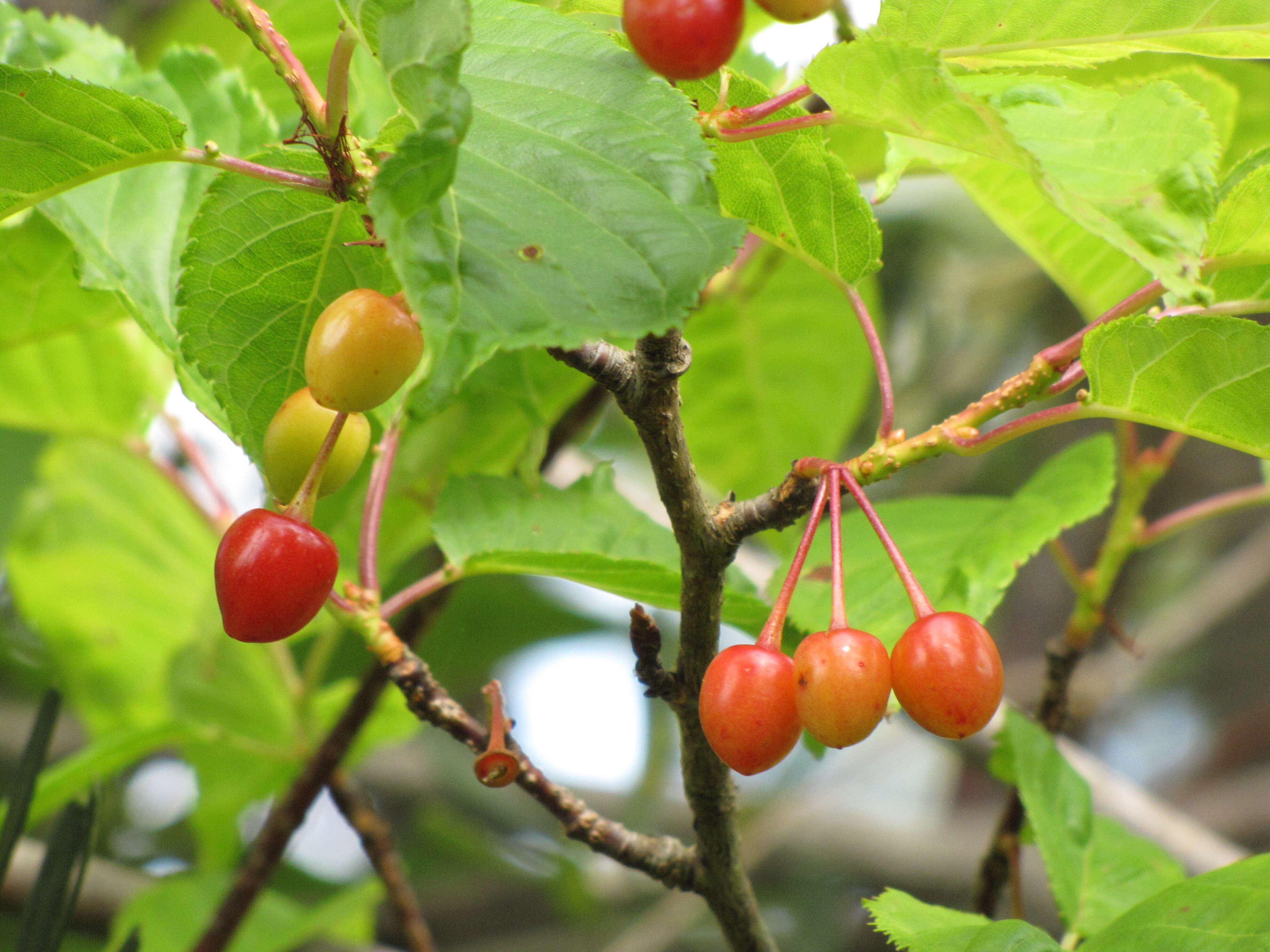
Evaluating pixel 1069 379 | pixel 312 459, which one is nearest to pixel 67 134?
pixel 312 459

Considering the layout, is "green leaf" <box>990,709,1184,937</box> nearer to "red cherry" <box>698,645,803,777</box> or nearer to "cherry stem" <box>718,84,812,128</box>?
"red cherry" <box>698,645,803,777</box>

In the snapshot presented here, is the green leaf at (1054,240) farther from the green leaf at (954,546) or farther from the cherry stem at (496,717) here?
the cherry stem at (496,717)

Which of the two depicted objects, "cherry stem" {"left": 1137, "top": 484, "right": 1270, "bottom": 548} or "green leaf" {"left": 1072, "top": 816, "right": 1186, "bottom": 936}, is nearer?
Answer: "green leaf" {"left": 1072, "top": 816, "right": 1186, "bottom": 936}

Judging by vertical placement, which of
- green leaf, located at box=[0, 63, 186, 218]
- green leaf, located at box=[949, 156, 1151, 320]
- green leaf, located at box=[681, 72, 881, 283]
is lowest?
green leaf, located at box=[0, 63, 186, 218]

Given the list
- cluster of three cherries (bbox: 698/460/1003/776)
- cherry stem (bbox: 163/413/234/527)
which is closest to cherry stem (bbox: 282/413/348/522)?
cluster of three cherries (bbox: 698/460/1003/776)

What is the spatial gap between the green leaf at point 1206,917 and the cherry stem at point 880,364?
12.6 inches

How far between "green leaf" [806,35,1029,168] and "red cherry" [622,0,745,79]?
58mm

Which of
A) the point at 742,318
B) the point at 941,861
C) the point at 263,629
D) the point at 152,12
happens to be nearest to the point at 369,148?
the point at 263,629

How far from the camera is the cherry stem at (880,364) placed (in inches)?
25.6

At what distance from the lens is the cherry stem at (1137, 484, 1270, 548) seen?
3.42 feet

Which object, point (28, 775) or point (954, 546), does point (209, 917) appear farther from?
point (954, 546)

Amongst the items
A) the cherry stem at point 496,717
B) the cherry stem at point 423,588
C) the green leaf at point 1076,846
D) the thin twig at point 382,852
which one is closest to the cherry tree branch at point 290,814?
the thin twig at point 382,852

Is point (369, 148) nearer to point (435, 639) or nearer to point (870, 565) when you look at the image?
point (870, 565)

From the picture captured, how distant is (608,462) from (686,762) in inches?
13.4
